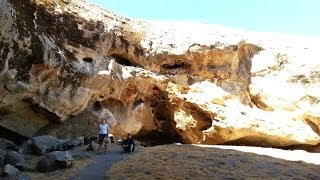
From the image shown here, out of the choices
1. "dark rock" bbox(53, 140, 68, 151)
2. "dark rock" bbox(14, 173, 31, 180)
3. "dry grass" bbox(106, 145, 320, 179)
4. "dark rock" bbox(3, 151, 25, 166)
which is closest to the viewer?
"dark rock" bbox(14, 173, 31, 180)

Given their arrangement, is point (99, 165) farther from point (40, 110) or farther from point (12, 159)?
point (40, 110)

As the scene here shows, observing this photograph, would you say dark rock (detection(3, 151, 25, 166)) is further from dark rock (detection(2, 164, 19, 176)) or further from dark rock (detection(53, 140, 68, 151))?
dark rock (detection(53, 140, 68, 151))

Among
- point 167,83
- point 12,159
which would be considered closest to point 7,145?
point 12,159

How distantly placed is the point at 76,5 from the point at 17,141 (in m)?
8.77

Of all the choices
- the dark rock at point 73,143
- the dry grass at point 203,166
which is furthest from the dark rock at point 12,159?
the dry grass at point 203,166

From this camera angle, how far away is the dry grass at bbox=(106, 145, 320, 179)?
44.9ft

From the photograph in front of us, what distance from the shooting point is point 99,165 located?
49.8 feet

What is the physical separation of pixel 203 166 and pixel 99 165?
409 centimetres

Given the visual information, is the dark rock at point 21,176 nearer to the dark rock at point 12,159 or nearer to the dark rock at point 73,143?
the dark rock at point 12,159

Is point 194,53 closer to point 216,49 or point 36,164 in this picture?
point 216,49

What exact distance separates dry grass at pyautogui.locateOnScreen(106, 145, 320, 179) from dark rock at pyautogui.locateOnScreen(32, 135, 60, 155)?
13.6ft

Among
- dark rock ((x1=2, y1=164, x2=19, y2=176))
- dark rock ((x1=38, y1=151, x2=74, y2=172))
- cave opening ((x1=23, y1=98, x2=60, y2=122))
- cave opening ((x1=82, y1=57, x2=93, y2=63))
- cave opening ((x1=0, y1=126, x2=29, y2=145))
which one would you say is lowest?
dark rock ((x1=2, y1=164, x2=19, y2=176))

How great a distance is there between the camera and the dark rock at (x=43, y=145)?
17656mm

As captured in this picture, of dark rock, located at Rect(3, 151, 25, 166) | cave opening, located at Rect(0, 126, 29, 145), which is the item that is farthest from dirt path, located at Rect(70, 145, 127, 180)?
cave opening, located at Rect(0, 126, 29, 145)
